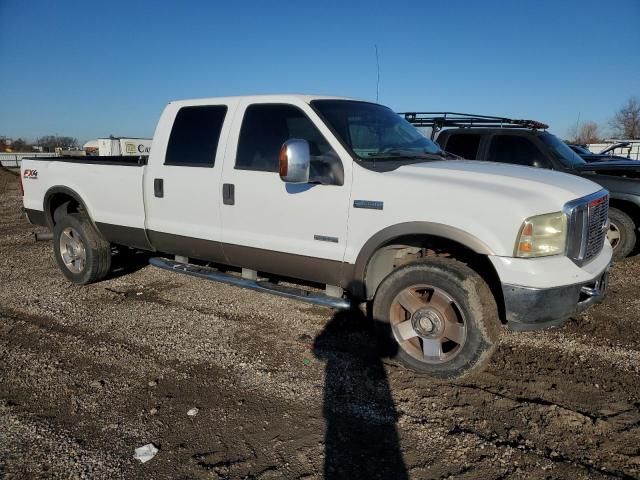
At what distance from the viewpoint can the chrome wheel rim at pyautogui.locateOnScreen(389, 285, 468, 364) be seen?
3473 mm

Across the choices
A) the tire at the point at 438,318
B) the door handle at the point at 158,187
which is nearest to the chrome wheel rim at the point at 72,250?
the door handle at the point at 158,187

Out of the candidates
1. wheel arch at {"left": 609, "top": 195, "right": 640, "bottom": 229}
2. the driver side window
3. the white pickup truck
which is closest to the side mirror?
the white pickup truck

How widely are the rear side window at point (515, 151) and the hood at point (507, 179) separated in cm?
351

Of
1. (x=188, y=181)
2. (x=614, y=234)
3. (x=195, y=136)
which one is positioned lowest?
(x=614, y=234)

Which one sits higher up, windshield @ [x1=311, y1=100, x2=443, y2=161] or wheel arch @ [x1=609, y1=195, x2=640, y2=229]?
windshield @ [x1=311, y1=100, x2=443, y2=161]

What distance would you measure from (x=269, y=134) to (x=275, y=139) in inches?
3.5

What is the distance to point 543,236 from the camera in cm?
310

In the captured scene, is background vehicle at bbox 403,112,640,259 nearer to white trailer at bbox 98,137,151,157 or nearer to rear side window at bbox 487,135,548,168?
rear side window at bbox 487,135,548,168

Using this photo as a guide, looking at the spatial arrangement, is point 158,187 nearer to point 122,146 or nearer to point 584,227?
point 584,227

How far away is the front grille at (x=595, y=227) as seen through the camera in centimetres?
338

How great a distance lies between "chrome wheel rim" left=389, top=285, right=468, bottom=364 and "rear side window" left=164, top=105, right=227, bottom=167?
216 centimetres

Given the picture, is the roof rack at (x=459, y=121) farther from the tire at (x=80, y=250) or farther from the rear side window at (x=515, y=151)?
the tire at (x=80, y=250)

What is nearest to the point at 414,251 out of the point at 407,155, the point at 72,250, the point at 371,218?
the point at 371,218

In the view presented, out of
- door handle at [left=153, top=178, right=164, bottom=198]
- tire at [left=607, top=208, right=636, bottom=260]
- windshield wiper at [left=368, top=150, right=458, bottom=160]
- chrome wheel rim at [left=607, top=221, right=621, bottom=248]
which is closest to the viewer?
windshield wiper at [left=368, top=150, right=458, bottom=160]
